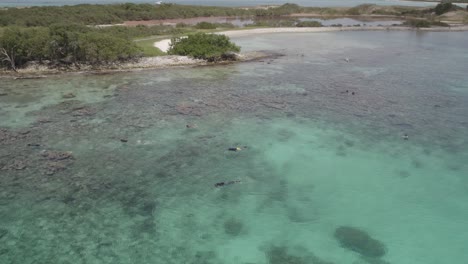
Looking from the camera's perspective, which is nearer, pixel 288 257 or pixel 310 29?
pixel 288 257

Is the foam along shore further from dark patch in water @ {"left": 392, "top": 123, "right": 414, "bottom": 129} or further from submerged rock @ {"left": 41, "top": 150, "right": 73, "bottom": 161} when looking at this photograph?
submerged rock @ {"left": 41, "top": 150, "right": 73, "bottom": 161}

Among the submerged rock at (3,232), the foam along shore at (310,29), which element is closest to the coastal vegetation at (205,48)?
the foam along shore at (310,29)

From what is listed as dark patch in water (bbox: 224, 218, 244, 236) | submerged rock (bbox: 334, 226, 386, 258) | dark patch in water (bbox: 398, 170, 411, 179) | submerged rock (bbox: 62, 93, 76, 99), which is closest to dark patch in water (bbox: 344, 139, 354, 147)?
dark patch in water (bbox: 398, 170, 411, 179)

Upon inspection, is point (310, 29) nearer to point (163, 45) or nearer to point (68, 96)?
point (163, 45)

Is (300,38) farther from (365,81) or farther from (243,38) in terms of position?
(365,81)

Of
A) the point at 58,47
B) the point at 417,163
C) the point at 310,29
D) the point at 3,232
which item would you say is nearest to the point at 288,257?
the point at 417,163

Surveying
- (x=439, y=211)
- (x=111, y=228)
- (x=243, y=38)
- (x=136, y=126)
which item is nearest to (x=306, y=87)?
(x=136, y=126)

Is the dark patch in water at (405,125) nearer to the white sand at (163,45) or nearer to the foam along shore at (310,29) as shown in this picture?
the white sand at (163,45)
